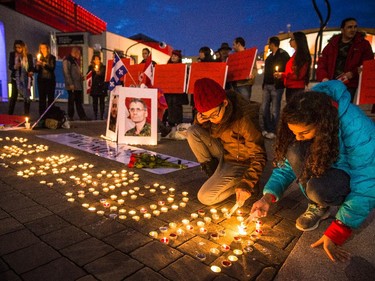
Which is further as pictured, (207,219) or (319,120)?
(207,219)

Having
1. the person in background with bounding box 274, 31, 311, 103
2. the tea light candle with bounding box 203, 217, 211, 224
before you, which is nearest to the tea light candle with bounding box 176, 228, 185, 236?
the tea light candle with bounding box 203, 217, 211, 224

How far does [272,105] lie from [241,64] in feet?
3.64

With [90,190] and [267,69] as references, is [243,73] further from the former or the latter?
[90,190]

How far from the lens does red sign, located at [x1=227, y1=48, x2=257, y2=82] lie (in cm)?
631

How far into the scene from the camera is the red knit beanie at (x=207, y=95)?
240 cm

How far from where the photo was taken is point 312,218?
249 cm

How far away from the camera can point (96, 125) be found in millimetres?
8250

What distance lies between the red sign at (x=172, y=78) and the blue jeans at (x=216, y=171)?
4088 millimetres

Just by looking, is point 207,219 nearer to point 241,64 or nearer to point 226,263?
point 226,263

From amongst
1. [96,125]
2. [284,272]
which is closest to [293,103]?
[284,272]

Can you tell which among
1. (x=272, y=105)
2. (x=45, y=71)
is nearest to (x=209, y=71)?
(x=272, y=105)

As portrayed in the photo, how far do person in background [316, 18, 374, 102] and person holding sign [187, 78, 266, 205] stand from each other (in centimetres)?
225

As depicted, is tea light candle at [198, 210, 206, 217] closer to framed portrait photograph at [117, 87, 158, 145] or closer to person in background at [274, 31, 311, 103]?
framed portrait photograph at [117, 87, 158, 145]

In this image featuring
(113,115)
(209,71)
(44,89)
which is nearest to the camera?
(113,115)
